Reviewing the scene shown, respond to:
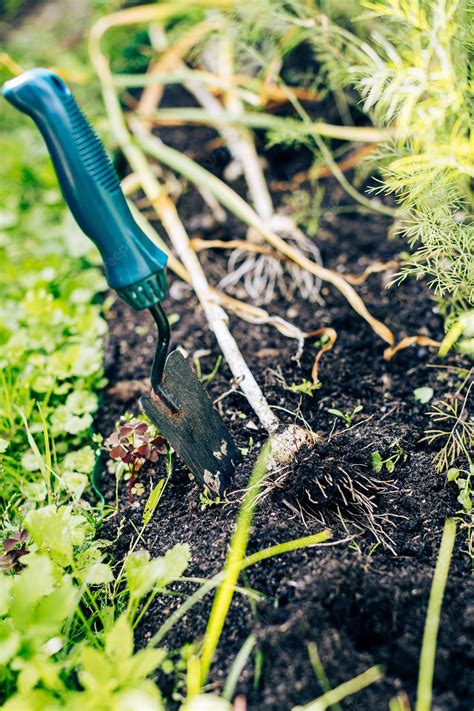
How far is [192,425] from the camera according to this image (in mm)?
1181

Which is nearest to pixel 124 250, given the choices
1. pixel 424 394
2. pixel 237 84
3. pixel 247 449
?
pixel 247 449

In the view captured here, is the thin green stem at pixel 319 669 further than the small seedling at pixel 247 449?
No

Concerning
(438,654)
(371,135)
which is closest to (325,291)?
(371,135)

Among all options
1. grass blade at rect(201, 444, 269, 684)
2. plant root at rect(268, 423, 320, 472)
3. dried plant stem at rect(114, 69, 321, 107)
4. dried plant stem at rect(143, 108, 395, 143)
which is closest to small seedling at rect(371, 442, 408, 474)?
plant root at rect(268, 423, 320, 472)

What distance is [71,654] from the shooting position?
3.30 ft

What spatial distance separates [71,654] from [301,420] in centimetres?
62

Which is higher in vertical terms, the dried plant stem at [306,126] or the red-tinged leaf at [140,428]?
the dried plant stem at [306,126]

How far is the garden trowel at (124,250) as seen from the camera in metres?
1.03

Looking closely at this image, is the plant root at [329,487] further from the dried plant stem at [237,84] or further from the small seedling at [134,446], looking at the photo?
the dried plant stem at [237,84]

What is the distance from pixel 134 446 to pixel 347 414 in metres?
0.45

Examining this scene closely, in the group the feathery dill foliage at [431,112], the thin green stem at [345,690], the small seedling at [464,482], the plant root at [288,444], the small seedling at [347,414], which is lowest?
the small seedling at [464,482]

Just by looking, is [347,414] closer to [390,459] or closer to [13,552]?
[390,459]

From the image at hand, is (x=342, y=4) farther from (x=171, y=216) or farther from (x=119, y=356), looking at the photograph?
(x=119, y=356)

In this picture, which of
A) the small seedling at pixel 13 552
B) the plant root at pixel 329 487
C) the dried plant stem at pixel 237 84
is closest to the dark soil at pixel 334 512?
the plant root at pixel 329 487
